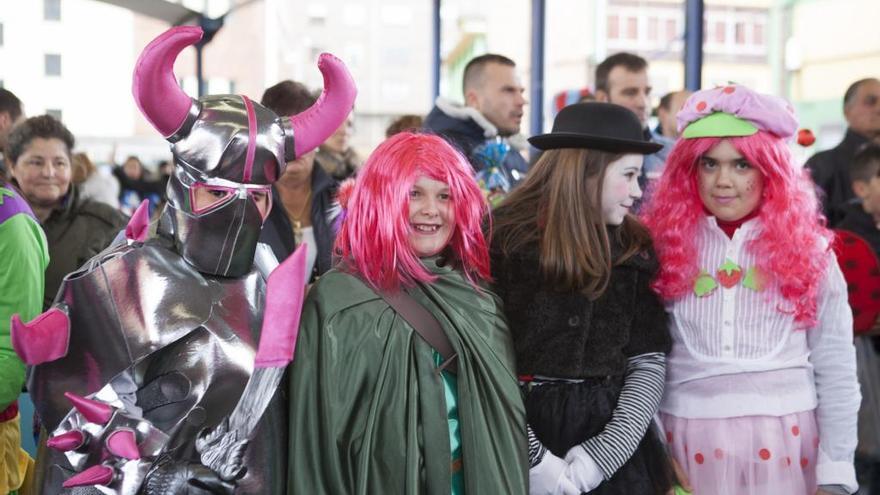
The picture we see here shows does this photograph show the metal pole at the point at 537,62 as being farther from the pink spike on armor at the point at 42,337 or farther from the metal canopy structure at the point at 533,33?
the pink spike on armor at the point at 42,337

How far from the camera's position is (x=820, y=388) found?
2145mm

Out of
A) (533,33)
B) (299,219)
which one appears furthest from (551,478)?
(533,33)

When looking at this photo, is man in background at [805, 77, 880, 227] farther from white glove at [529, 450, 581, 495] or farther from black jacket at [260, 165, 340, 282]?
white glove at [529, 450, 581, 495]

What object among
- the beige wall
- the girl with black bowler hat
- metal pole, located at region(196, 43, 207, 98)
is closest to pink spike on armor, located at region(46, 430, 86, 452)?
the girl with black bowler hat

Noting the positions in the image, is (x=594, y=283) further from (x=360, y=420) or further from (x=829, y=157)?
(x=829, y=157)

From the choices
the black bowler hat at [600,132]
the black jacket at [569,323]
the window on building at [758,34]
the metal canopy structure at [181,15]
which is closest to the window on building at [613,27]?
the window on building at [758,34]

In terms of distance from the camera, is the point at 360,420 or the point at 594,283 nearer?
the point at 360,420

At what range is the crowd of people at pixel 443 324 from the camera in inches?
61.8

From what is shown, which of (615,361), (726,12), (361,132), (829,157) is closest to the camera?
(615,361)

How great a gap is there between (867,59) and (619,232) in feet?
8.87

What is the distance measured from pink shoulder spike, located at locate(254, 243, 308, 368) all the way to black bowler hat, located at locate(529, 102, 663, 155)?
0.77 m

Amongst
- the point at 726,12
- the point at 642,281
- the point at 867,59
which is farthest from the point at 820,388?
the point at 726,12

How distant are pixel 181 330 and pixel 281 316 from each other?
173 millimetres

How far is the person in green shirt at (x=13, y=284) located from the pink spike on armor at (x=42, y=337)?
0.39 meters
